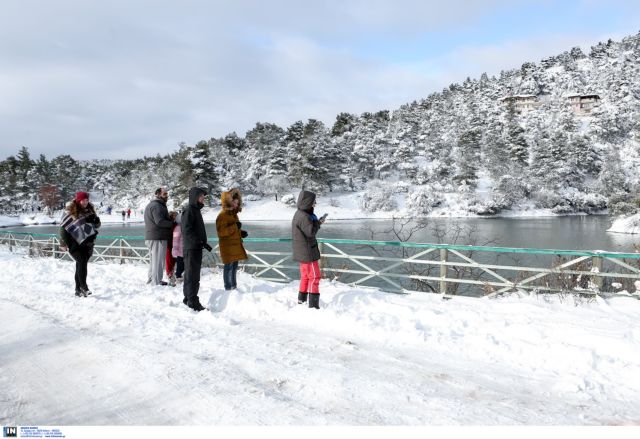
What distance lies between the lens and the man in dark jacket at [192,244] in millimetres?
5938

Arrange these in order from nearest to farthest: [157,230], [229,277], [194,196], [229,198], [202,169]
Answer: [194,196]
[229,198]
[229,277]
[157,230]
[202,169]

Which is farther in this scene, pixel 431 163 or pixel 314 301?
pixel 431 163

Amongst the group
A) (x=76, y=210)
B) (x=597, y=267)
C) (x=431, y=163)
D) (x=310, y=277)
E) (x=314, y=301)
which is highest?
(x=431, y=163)

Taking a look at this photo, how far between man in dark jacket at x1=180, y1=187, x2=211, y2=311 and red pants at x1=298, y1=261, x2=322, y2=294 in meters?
1.52

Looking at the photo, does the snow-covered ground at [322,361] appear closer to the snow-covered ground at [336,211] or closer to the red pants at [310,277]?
the red pants at [310,277]

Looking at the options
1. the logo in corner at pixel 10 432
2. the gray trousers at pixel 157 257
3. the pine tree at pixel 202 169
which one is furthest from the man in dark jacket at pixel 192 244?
the pine tree at pixel 202 169

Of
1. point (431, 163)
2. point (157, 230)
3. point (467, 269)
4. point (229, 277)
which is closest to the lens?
point (229, 277)

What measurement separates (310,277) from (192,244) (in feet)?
6.10

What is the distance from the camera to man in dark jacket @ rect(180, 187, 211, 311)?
19.5ft

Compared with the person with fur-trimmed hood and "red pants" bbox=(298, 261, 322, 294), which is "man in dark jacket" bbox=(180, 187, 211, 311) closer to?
the person with fur-trimmed hood

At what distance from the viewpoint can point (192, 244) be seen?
6105 millimetres

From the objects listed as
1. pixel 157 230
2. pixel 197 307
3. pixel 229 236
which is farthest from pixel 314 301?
pixel 157 230

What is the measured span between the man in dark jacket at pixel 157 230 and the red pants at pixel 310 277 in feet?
9.40

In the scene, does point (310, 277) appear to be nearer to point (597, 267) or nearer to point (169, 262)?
point (169, 262)
